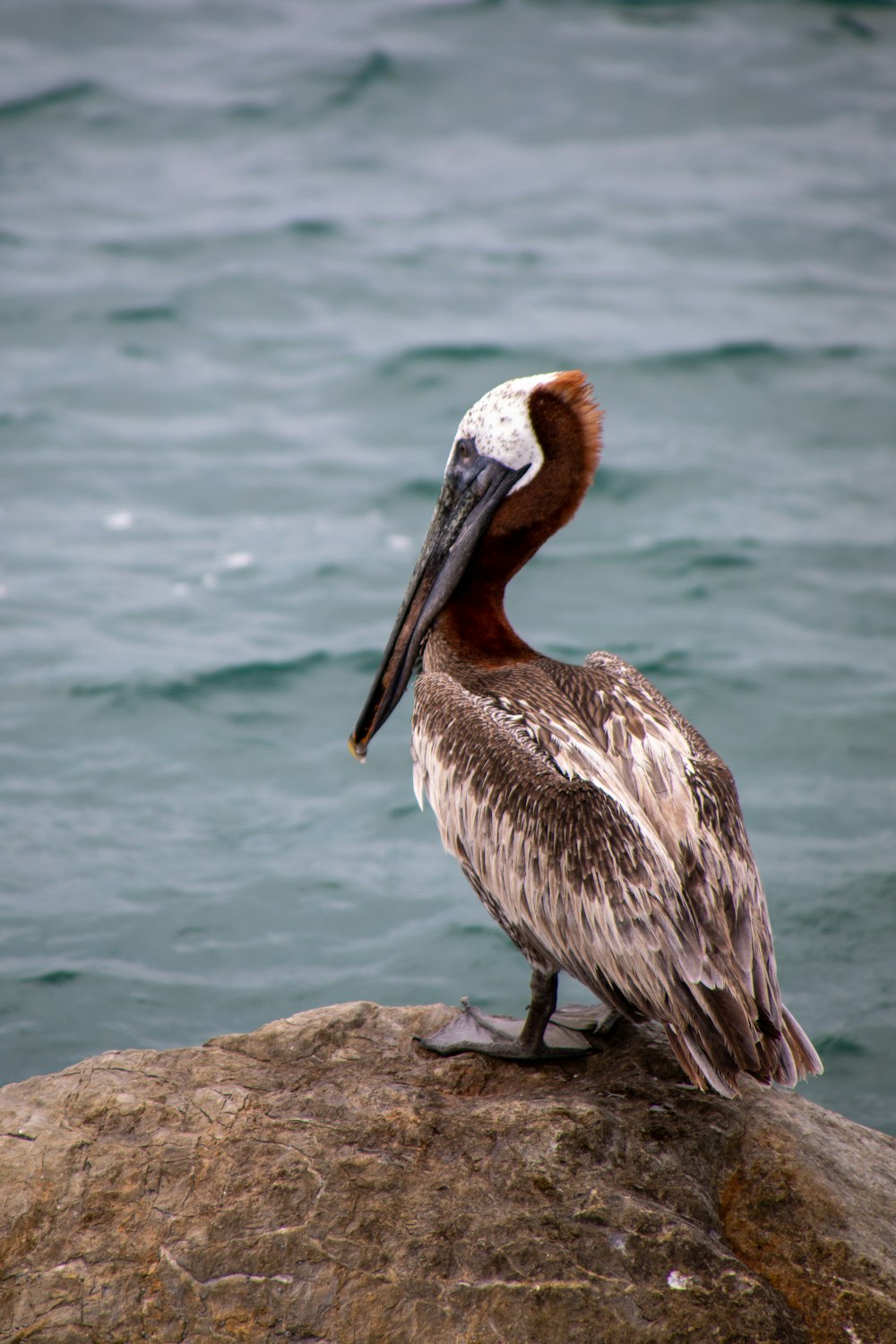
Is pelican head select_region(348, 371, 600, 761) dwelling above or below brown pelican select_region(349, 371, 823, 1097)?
above

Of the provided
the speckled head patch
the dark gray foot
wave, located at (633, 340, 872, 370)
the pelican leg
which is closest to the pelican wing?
the pelican leg

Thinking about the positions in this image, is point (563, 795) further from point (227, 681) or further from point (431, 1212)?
point (227, 681)

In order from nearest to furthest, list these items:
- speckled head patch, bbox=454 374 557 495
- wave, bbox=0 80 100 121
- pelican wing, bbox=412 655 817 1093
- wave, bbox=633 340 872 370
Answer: pelican wing, bbox=412 655 817 1093 → speckled head patch, bbox=454 374 557 495 → wave, bbox=633 340 872 370 → wave, bbox=0 80 100 121

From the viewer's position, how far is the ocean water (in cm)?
663

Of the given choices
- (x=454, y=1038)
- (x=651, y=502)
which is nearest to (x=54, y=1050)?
(x=454, y=1038)

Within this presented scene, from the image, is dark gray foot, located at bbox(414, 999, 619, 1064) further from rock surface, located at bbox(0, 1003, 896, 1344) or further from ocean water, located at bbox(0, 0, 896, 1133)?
ocean water, located at bbox(0, 0, 896, 1133)

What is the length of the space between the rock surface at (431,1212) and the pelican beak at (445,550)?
154 centimetres

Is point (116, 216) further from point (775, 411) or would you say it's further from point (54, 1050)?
point (54, 1050)

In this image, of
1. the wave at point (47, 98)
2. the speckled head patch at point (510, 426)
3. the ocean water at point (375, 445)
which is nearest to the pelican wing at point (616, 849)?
the speckled head patch at point (510, 426)

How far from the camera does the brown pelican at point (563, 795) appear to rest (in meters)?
3.71

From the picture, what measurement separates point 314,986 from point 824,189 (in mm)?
12944

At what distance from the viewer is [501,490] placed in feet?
15.9

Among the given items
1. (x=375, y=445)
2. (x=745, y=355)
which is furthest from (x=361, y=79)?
(x=375, y=445)

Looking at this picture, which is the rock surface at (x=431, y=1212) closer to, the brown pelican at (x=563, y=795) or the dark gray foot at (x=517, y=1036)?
the dark gray foot at (x=517, y=1036)
